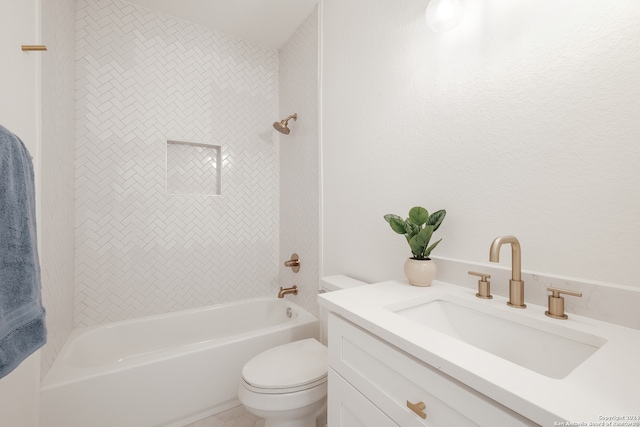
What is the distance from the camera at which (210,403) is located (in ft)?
4.91

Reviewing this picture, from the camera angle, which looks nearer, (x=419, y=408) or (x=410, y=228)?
(x=419, y=408)

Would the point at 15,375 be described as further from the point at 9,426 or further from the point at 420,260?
the point at 420,260

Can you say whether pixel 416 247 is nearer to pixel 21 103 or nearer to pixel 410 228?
pixel 410 228

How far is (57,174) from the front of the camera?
139cm

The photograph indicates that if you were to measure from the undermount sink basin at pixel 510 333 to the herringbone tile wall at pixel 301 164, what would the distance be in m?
1.04

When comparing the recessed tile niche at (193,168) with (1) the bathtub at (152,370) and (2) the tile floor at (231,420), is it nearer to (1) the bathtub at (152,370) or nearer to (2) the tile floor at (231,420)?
(1) the bathtub at (152,370)

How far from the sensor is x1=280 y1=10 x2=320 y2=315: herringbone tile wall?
1.89 metres

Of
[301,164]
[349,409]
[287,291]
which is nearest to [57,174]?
[301,164]

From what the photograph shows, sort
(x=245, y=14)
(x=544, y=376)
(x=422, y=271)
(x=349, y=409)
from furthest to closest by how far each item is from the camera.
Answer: (x=245, y=14) → (x=422, y=271) → (x=349, y=409) → (x=544, y=376)

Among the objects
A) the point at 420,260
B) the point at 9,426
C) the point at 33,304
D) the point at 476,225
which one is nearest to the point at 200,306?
the point at 9,426

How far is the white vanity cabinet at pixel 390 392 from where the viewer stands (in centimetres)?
46

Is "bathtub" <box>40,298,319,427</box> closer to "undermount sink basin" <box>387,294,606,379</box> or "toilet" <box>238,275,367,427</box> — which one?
"toilet" <box>238,275,367,427</box>

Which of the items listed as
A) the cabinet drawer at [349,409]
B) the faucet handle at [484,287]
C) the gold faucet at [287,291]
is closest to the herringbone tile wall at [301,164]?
the gold faucet at [287,291]

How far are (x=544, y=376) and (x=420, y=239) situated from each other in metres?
0.56
